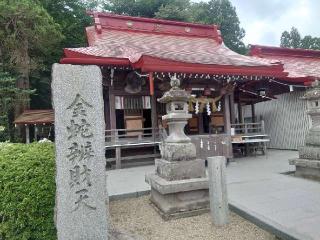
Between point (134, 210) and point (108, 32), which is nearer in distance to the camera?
point (134, 210)

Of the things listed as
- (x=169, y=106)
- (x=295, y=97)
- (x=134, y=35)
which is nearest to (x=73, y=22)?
(x=134, y=35)

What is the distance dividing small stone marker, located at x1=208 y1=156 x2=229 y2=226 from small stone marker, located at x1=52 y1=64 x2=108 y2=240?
190cm

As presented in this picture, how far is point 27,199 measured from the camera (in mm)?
3971

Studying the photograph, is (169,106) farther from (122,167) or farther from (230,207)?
(122,167)

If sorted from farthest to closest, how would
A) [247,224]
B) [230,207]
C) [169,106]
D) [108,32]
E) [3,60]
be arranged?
1. [3,60]
2. [108,32]
3. [169,106]
4. [230,207]
5. [247,224]

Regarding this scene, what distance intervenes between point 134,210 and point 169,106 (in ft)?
7.59

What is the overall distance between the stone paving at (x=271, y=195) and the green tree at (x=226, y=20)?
27.0 metres

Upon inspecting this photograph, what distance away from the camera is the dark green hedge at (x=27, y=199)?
4.00 metres

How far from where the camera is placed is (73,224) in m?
3.91

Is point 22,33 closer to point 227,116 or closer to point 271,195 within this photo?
point 227,116

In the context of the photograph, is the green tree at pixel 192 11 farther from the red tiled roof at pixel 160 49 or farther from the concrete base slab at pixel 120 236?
the concrete base slab at pixel 120 236

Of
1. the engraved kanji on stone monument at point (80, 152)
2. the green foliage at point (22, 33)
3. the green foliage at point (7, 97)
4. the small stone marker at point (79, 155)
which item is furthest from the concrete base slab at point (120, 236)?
the green foliage at point (22, 33)

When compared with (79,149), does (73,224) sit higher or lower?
lower

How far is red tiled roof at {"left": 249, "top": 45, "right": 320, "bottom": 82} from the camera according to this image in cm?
1783
